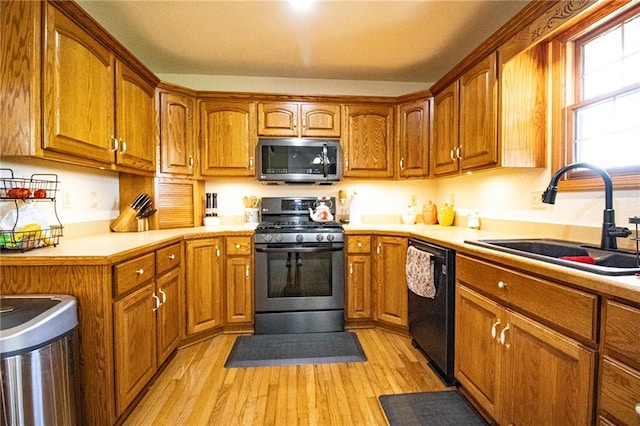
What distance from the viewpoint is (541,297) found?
114 centimetres

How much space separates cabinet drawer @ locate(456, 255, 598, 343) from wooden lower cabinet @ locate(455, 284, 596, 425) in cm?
5

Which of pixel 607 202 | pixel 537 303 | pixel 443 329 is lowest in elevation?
pixel 443 329

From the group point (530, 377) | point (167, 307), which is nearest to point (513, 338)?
point (530, 377)

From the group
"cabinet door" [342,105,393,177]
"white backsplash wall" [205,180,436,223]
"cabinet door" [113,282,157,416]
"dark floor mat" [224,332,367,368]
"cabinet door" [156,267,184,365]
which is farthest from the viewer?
"white backsplash wall" [205,180,436,223]

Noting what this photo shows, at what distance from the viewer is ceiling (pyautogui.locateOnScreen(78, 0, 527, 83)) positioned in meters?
1.95

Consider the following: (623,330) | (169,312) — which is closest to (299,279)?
(169,312)

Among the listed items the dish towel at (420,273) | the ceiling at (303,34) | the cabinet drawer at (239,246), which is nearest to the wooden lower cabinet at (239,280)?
the cabinet drawer at (239,246)

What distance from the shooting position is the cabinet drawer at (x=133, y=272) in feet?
4.70

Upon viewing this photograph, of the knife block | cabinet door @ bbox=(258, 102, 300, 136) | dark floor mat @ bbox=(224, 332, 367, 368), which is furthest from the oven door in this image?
cabinet door @ bbox=(258, 102, 300, 136)

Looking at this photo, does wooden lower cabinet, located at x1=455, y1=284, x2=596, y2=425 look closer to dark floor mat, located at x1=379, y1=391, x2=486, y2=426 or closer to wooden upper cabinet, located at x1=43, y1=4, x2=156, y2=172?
dark floor mat, located at x1=379, y1=391, x2=486, y2=426

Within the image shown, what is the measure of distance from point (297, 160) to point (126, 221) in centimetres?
148

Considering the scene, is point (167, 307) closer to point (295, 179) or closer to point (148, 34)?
point (295, 179)

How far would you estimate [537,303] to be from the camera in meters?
1.16

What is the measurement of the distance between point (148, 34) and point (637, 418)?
3245 mm
